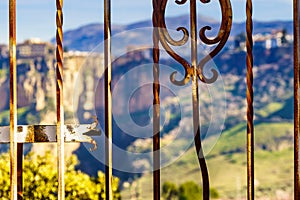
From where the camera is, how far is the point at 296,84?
43.3 inches

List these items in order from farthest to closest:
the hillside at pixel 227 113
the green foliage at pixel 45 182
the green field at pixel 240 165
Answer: the green field at pixel 240 165, the hillside at pixel 227 113, the green foliage at pixel 45 182

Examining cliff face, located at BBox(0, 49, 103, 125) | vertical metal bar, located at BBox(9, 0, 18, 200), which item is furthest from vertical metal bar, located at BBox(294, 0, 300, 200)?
cliff face, located at BBox(0, 49, 103, 125)

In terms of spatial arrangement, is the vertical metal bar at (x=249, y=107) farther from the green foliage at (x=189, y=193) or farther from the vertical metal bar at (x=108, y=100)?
the green foliage at (x=189, y=193)

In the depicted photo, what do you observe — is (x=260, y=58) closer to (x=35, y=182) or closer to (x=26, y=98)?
(x=26, y=98)

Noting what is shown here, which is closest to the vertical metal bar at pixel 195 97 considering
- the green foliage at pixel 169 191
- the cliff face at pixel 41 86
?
the green foliage at pixel 169 191

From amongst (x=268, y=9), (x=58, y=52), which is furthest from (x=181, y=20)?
(x=58, y=52)

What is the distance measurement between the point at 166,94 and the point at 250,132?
14128 mm

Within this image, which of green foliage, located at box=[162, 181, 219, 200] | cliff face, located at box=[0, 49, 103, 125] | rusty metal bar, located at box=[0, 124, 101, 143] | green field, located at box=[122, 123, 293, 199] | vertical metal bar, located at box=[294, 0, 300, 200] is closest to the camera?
vertical metal bar, located at box=[294, 0, 300, 200]

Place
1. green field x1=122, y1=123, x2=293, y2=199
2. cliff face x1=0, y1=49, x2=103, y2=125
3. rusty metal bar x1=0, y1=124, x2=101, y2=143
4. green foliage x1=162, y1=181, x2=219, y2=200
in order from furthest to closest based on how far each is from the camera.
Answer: green field x1=122, y1=123, x2=293, y2=199 → cliff face x1=0, y1=49, x2=103, y2=125 → green foliage x1=162, y1=181, x2=219, y2=200 → rusty metal bar x1=0, y1=124, x2=101, y2=143

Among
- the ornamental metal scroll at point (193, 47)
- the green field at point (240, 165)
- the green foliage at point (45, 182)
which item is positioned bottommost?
the green field at point (240, 165)

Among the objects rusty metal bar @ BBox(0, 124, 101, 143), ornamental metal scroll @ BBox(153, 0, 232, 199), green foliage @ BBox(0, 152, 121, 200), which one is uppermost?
ornamental metal scroll @ BBox(153, 0, 232, 199)

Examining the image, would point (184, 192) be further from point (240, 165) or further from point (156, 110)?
point (156, 110)

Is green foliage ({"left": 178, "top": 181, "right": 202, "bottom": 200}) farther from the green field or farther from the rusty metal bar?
the rusty metal bar

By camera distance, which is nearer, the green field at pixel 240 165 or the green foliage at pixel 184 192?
the green foliage at pixel 184 192
